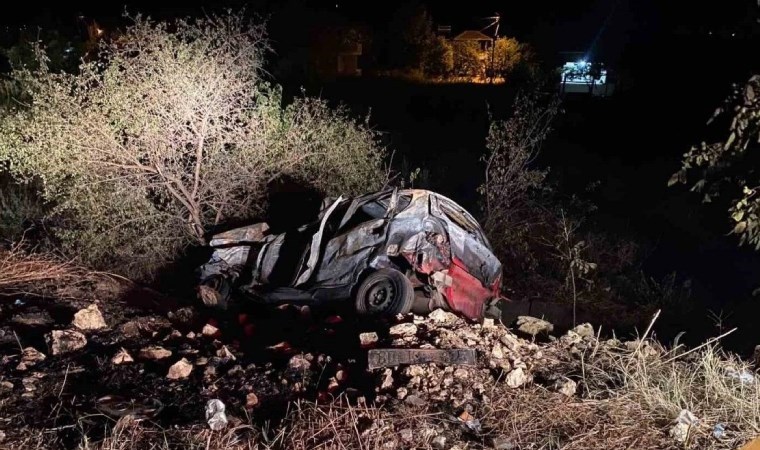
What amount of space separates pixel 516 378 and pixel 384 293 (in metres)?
2.29

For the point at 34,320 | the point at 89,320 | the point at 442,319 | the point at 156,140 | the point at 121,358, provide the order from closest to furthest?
the point at 121,358, the point at 442,319, the point at 89,320, the point at 34,320, the point at 156,140

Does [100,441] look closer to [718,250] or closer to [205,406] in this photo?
[205,406]

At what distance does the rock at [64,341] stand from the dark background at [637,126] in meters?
4.89

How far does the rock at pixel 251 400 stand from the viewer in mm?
3941

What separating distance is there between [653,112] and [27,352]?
18.5 meters

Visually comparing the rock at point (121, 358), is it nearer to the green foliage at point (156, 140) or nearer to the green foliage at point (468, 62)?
the green foliage at point (156, 140)

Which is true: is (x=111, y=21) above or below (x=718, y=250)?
above

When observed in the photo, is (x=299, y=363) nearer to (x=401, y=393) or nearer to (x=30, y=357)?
(x=401, y=393)

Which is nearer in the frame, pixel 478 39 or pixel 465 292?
pixel 465 292

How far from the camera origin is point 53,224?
8477 millimetres

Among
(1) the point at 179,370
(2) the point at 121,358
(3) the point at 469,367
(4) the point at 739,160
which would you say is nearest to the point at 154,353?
(2) the point at 121,358

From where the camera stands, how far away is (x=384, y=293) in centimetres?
611

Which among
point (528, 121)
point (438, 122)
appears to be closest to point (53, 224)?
point (528, 121)

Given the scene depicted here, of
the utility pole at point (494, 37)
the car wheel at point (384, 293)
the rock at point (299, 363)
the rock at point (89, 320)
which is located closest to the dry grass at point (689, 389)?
the rock at point (299, 363)
